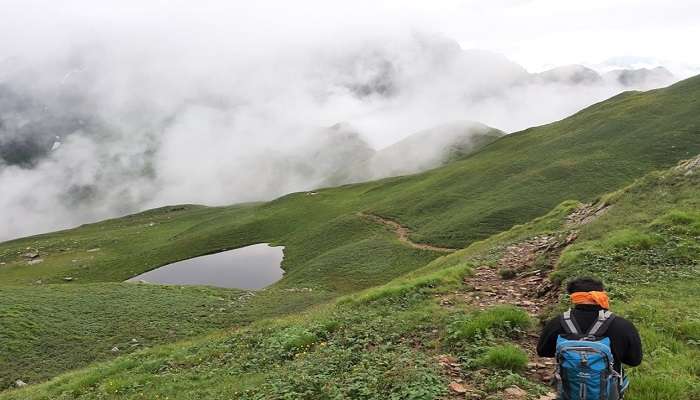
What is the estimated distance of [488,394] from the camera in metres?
10.6

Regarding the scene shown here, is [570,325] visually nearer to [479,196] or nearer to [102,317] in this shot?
[102,317]

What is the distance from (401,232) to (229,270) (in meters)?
29.7

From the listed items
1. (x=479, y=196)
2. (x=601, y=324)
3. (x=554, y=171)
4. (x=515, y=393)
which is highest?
(x=554, y=171)

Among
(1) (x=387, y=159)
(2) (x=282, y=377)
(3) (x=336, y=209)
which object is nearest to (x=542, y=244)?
(2) (x=282, y=377)

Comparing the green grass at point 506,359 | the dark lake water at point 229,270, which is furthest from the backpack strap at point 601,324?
the dark lake water at point 229,270

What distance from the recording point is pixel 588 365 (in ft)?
24.1

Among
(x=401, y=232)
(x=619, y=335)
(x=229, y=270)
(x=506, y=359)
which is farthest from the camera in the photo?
(x=229, y=270)

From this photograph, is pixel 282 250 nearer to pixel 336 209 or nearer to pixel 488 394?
pixel 336 209

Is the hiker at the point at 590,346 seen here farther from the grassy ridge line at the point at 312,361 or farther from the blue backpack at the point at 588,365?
the grassy ridge line at the point at 312,361

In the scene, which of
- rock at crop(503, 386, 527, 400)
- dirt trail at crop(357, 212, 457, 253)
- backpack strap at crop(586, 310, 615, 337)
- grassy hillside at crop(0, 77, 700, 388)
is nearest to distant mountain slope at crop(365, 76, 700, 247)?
grassy hillside at crop(0, 77, 700, 388)

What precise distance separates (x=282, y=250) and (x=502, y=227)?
39.3 metres

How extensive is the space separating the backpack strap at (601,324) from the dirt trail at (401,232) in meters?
48.3

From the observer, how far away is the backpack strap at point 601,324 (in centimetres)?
764

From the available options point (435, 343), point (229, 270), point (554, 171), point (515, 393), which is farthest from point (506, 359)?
point (229, 270)
